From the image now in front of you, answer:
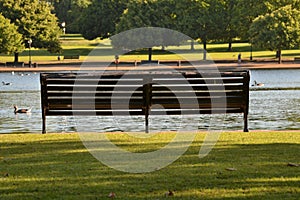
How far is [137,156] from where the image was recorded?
10.1 metres

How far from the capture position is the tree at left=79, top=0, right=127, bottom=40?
4441 inches

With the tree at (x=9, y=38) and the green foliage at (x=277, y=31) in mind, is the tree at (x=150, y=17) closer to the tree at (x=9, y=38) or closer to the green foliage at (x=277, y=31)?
the green foliage at (x=277, y=31)

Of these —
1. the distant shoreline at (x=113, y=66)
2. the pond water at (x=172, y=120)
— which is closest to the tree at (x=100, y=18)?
the distant shoreline at (x=113, y=66)

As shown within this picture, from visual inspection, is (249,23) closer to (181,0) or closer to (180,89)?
(181,0)

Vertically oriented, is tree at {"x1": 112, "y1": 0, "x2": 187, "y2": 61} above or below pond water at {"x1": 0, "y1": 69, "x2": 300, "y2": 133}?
above

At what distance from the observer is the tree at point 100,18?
11281 centimetres

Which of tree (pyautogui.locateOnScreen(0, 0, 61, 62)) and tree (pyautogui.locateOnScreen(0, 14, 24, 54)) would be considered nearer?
tree (pyautogui.locateOnScreen(0, 14, 24, 54))

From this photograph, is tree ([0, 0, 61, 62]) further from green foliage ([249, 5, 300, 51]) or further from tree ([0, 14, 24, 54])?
green foliage ([249, 5, 300, 51])

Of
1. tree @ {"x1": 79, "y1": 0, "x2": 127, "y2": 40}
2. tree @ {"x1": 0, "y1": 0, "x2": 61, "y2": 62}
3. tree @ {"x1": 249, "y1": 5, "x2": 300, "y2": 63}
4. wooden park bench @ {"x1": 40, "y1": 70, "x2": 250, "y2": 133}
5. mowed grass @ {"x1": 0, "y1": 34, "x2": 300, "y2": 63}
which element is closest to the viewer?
wooden park bench @ {"x1": 40, "y1": 70, "x2": 250, "y2": 133}

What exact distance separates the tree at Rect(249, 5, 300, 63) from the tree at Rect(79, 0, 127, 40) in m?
32.4

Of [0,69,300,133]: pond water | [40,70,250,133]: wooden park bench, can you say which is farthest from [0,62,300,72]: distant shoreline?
[40,70,250,133]: wooden park bench

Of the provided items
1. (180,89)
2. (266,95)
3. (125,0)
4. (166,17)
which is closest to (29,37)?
(166,17)

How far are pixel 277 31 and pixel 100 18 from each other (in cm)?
3631

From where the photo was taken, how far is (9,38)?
3391 inches
